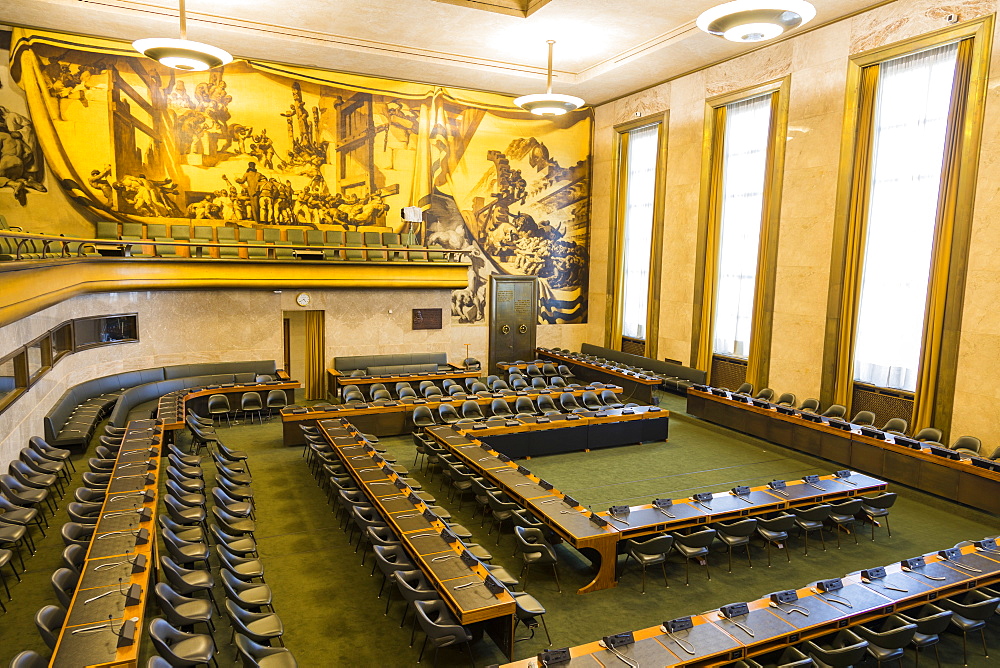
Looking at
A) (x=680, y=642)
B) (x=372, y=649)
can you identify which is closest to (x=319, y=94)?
(x=372, y=649)

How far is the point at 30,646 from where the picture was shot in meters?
6.27

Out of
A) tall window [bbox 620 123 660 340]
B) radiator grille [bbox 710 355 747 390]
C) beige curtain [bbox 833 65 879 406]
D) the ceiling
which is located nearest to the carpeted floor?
beige curtain [bbox 833 65 879 406]

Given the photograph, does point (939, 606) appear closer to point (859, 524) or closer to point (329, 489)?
point (859, 524)

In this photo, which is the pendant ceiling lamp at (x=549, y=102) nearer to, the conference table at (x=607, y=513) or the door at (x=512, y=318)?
the door at (x=512, y=318)

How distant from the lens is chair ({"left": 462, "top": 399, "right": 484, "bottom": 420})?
46.3 ft

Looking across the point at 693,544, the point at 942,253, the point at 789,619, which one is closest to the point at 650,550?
the point at 693,544

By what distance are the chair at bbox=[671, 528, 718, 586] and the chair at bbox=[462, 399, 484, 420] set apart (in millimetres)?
6956

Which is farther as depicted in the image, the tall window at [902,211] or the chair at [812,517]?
the tall window at [902,211]

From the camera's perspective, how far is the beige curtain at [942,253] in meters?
11.6

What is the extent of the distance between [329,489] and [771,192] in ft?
40.6

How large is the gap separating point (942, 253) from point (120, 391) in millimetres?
17983

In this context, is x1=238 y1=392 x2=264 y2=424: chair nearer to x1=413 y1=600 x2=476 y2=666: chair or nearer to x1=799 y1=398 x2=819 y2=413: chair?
x1=413 y1=600 x2=476 y2=666: chair

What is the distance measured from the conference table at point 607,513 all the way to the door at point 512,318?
11286 millimetres

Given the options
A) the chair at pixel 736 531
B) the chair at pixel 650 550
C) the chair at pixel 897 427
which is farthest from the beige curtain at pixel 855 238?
the chair at pixel 650 550
